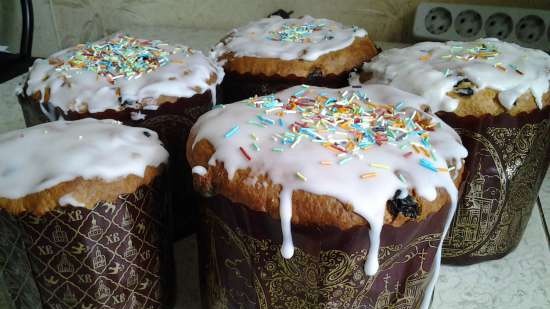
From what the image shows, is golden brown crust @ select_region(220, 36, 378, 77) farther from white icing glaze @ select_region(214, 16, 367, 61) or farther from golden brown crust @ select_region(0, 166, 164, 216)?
golden brown crust @ select_region(0, 166, 164, 216)

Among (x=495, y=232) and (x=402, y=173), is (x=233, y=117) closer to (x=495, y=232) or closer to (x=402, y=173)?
(x=402, y=173)

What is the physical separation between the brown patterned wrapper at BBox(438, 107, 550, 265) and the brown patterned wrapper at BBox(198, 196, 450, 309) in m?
0.21

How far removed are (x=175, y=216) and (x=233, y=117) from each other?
0.31 meters

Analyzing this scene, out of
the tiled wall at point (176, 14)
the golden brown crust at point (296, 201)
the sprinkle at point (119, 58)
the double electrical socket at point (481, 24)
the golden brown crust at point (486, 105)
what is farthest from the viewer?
the tiled wall at point (176, 14)

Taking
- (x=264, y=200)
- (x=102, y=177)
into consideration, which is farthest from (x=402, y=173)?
(x=102, y=177)

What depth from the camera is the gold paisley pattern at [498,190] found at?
0.80 metres

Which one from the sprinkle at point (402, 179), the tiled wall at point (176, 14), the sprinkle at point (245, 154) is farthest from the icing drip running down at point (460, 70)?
the tiled wall at point (176, 14)

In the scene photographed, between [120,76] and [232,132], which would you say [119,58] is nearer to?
[120,76]

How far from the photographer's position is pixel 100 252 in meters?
0.67

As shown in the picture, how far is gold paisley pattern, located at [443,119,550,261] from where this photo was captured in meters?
0.80

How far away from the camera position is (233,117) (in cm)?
73

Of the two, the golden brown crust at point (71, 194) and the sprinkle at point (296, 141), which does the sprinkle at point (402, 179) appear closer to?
the sprinkle at point (296, 141)

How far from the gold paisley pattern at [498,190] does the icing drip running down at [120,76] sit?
0.47m

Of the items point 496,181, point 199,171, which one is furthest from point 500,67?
point 199,171
